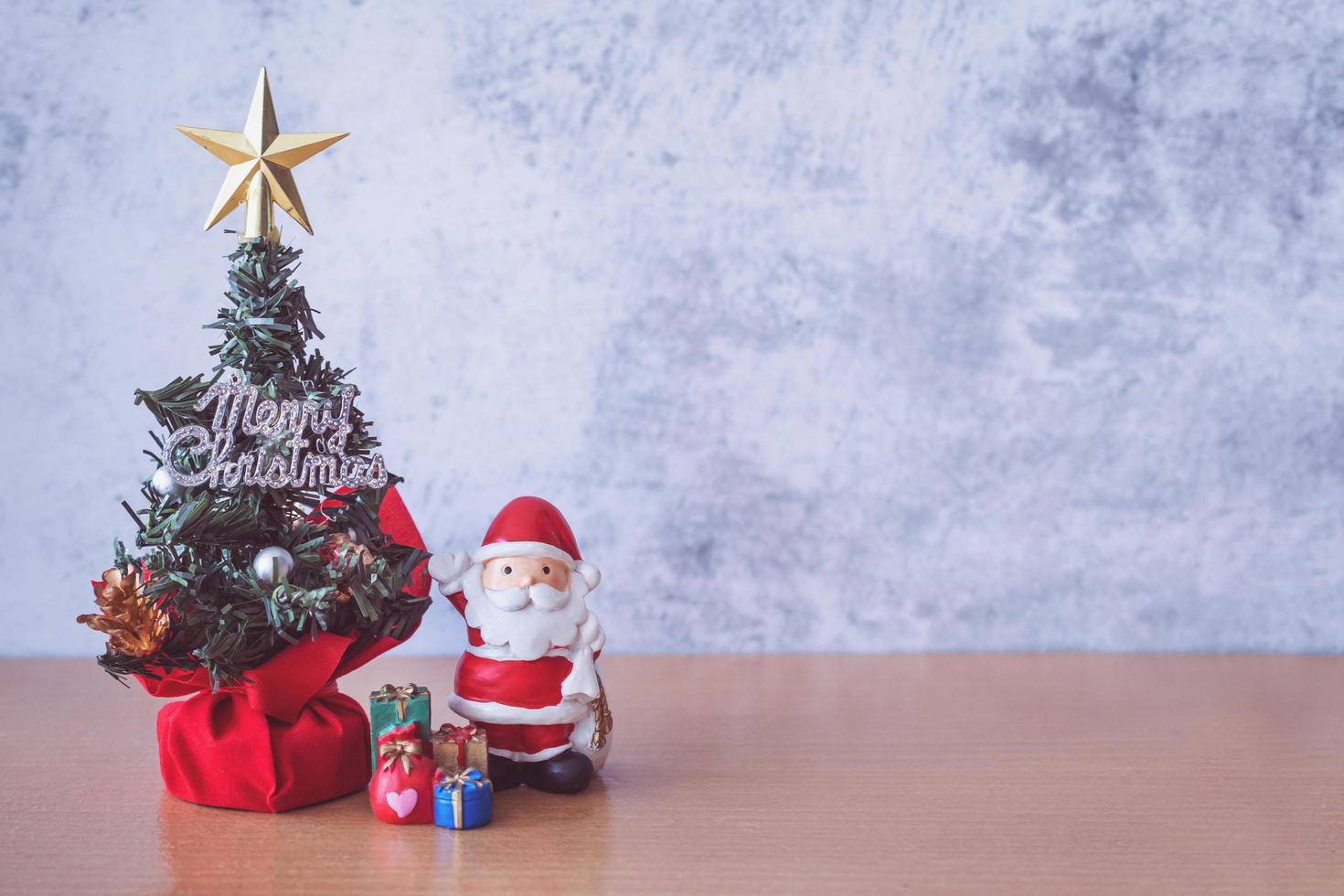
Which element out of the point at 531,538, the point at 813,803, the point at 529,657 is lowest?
the point at 813,803

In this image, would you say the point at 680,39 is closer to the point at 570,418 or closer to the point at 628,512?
the point at 570,418

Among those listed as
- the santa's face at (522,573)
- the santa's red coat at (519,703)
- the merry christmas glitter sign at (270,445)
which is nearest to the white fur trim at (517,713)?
the santa's red coat at (519,703)

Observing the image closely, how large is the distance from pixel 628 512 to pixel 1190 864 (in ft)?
2.85

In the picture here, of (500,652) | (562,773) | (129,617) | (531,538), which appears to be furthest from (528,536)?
(129,617)

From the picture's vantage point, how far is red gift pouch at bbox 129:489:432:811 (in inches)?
37.2

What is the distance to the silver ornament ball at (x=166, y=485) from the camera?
3.08 ft

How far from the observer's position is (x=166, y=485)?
94 centimetres

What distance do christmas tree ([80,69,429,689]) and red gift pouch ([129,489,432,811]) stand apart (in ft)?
0.05

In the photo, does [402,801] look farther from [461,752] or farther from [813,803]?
[813,803]

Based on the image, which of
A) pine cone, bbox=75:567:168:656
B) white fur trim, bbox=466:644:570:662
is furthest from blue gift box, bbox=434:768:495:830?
pine cone, bbox=75:567:168:656

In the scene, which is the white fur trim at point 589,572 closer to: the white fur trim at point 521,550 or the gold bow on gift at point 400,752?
the white fur trim at point 521,550

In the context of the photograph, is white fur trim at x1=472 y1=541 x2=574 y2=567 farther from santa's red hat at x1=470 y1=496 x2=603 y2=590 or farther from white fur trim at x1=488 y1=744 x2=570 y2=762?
white fur trim at x1=488 y1=744 x2=570 y2=762

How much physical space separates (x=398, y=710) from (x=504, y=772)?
0.11 meters

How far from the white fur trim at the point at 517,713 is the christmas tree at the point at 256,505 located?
0.31ft
